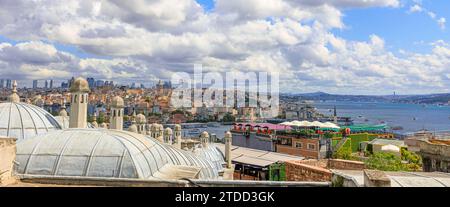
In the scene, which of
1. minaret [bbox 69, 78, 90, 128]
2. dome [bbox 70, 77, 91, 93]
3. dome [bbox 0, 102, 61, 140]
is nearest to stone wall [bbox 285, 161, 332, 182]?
minaret [bbox 69, 78, 90, 128]

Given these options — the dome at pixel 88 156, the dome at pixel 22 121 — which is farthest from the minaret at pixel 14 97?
the dome at pixel 88 156

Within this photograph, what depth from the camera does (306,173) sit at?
998cm

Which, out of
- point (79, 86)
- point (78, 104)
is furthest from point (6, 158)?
point (79, 86)

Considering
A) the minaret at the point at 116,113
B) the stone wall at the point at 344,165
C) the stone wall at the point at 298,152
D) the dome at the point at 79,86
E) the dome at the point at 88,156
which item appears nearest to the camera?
the dome at the point at 88,156

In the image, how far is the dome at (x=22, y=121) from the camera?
13.2m

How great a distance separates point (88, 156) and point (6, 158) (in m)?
2.04

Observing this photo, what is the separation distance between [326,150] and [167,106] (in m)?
71.4

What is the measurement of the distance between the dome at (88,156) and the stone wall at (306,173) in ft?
13.4

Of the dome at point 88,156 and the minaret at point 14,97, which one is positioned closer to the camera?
the dome at point 88,156

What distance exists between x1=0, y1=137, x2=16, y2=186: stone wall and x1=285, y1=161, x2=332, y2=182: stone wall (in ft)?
24.3

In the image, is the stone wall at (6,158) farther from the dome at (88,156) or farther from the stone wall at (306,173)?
the stone wall at (306,173)

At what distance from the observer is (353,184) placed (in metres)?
5.34

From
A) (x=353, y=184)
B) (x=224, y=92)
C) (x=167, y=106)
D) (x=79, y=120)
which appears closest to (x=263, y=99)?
(x=224, y=92)
